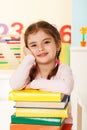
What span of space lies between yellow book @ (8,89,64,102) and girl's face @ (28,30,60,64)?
0.41ft

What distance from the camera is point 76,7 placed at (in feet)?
8.43

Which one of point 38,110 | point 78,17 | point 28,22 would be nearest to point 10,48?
point 28,22

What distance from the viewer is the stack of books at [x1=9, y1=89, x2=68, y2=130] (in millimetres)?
764

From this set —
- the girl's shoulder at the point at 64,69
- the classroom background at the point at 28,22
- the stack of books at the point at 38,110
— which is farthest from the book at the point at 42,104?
the classroom background at the point at 28,22

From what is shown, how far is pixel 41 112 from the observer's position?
0.78 meters

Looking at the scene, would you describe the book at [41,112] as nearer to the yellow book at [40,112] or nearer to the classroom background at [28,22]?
the yellow book at [40,112]

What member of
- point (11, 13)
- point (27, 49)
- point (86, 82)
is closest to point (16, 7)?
point (11, 13)

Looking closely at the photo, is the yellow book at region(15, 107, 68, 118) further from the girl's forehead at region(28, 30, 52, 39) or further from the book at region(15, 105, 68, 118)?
the girl's forehead at region(28, 30, 52, 39)

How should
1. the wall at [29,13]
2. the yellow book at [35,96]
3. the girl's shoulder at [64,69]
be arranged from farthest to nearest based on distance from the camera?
the wall at [29,13] → the girl's shoulder at [64,69] → the yellow book at [35,96]

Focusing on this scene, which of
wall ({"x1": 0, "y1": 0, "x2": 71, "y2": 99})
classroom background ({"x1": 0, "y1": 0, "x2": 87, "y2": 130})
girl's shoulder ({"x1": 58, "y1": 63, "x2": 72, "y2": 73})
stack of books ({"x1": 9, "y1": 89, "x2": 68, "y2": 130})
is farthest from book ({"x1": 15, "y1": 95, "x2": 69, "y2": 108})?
wall ({"x1": 0, "y1": 0, "x2": 71, "y2": 99})

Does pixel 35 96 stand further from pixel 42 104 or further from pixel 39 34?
pixel 39 34

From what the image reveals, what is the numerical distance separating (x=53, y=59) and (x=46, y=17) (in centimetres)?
185

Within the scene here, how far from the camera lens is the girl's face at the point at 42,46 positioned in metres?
0.83

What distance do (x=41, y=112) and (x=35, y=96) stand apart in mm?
51
